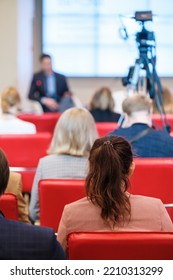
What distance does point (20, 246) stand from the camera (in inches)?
98.5

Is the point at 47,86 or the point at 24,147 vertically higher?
the point at 24,147

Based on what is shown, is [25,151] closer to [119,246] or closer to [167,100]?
[119,246]

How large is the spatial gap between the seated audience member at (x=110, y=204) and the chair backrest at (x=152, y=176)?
1056 millimetres

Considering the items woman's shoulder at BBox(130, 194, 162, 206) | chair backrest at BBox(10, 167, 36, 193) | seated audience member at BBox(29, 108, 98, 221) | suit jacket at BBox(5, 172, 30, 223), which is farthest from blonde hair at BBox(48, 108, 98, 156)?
woman's shoulder at BBox(130, 194, 162, 206)

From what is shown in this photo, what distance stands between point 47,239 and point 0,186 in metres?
0.28

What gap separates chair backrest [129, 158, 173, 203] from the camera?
4.09 meters

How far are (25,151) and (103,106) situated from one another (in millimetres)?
2400

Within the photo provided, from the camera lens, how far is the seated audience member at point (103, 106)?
7.50 metres

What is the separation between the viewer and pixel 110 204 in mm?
2936

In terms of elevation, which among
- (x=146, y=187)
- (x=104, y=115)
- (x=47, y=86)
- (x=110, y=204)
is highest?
(x=110, y=204)

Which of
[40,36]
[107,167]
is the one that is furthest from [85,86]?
[107,167]

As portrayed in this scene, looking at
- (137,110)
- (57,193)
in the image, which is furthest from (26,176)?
(57,193)

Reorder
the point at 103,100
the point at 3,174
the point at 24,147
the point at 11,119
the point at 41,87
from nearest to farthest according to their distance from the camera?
the point at 3,174 → the point at 24,147 → the point at 11,119 → the point at 103,100 → the point at 41,87

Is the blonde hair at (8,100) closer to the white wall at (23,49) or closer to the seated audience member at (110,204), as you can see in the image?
the white wall at (23,49)
